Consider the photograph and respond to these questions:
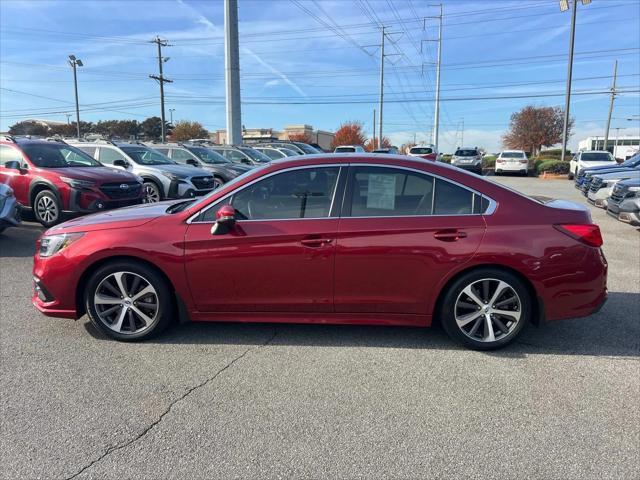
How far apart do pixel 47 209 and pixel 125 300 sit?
6344mm

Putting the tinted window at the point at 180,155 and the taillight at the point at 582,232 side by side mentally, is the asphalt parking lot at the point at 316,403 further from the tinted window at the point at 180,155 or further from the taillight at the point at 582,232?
the tinted window at the point at 180,155

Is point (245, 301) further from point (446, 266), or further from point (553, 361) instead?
point (553, 361)

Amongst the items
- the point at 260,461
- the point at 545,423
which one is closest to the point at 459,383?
the point at 545,423

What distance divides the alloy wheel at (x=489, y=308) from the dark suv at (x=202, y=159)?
11372mm

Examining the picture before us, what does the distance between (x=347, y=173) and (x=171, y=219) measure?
1581mm

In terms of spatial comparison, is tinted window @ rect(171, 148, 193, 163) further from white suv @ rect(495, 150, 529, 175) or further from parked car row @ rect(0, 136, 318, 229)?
white suv @ rect(495, 150, 529, 175)

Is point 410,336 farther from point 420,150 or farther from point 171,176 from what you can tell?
point 420,150

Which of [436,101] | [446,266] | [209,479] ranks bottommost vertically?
[209,479]

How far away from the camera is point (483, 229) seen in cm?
386

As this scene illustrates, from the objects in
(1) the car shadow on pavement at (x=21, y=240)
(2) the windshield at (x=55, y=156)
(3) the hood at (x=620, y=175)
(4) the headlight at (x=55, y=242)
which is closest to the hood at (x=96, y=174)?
(2) the windshield at (x=55, y=156)

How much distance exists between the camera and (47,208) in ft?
30.2

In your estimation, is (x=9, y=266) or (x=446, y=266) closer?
(x=446, y=266)

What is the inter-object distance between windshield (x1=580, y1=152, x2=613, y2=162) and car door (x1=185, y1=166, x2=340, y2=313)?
25.1 metres

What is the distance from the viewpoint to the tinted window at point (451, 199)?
3.97m
